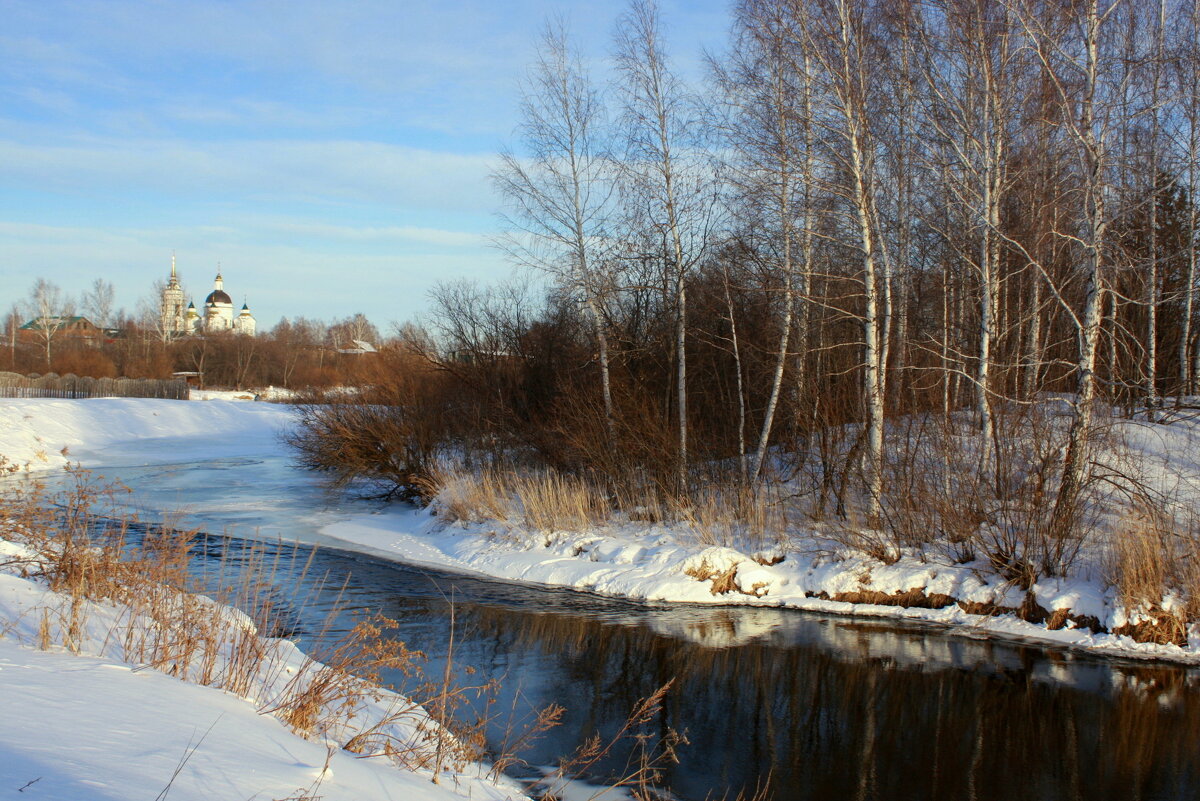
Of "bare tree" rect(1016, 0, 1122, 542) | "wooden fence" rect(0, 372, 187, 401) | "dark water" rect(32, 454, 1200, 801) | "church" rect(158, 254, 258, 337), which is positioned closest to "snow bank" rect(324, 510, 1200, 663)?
"dark water" rect(32, 454, 1200, 801)

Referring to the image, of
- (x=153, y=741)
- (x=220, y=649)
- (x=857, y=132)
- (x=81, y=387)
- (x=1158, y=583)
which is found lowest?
(x=220, y=649)

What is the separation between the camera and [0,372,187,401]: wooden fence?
44375mm

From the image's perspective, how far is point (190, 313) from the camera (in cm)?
10194

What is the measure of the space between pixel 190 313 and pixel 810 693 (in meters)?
107

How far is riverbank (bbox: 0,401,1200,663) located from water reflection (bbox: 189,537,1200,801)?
0.53 m

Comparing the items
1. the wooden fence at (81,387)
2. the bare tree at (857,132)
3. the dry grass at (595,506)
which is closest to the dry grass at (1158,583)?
the bare tree at (857,132)

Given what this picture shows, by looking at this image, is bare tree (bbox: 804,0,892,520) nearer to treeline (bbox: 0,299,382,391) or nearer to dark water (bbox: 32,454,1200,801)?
dark water (bbox: 32,454,1200,801)

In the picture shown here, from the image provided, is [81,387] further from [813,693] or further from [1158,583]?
[1158,583]

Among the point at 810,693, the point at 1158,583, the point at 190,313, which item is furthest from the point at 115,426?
the point at 190,313

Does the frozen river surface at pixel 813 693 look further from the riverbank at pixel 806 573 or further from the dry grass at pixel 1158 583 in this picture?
the dry grass at pixel 1158 583

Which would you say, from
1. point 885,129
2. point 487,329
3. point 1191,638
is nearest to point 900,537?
point 1191,638

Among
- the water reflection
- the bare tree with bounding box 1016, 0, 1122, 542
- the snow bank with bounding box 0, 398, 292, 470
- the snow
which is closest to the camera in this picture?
the snow

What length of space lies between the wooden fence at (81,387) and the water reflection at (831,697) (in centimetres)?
4172

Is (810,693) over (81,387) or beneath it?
beneath
